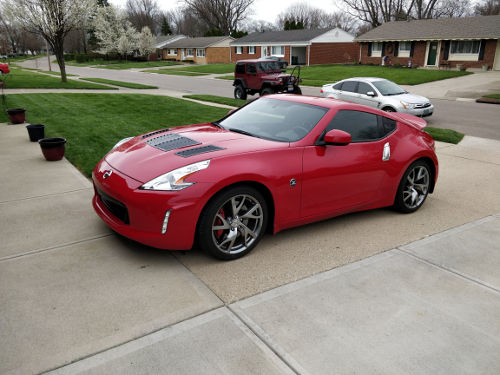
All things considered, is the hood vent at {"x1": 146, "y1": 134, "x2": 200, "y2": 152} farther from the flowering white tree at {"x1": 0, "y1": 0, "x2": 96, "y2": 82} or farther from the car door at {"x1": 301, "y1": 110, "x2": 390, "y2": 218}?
the flowering white tree at {"x1": 0, "y1": 0, "x2": 96, "y2": 82}

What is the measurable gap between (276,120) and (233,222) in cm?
147

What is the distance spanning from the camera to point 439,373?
2650 millimetres

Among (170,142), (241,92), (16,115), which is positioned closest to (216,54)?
(241,92)

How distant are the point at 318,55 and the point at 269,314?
174ft

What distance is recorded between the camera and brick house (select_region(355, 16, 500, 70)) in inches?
1422

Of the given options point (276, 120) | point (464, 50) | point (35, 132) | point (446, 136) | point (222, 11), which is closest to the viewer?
point (276, 120)

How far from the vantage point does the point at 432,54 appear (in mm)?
40312

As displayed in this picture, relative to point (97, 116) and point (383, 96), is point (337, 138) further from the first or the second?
point (383, 96)

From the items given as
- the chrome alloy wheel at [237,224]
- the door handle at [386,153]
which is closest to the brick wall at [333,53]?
the door handle at [386,153]

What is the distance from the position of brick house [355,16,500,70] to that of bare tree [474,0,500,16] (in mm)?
33173

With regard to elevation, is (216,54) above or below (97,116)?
above

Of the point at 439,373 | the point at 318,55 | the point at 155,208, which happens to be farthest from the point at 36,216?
the point at 318,55

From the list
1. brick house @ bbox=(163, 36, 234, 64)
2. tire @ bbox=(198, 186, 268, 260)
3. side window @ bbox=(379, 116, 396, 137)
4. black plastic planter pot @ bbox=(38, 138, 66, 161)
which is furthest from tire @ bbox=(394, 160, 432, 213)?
brick house @ bbox=(163, 36, 234, 64)

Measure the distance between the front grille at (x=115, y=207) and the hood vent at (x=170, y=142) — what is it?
28.5 inches
